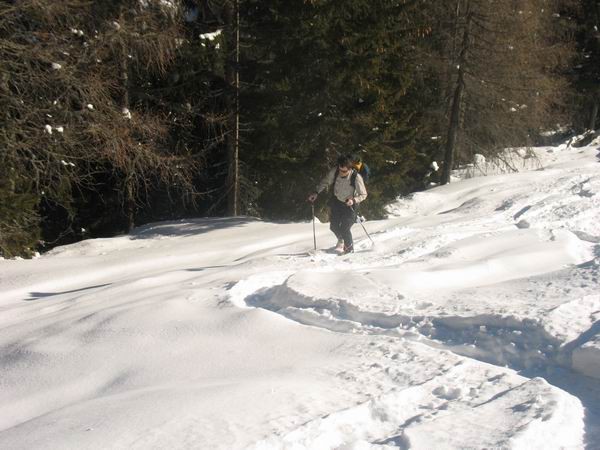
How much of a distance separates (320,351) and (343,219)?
17.7ft

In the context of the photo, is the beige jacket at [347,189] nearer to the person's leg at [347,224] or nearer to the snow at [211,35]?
the person's leg at [347,224]

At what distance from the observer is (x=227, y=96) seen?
16078mm

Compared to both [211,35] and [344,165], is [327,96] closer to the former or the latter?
[211,35]

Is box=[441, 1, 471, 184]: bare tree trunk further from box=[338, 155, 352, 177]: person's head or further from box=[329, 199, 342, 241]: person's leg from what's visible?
box=[329, 199, 342, 241]: person's leg

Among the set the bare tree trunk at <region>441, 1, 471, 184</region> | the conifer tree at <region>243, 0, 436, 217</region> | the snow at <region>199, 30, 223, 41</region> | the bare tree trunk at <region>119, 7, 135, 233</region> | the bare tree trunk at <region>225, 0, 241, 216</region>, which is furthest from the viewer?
the bare tree trunk at <region>441, 1, 471, 184</region>

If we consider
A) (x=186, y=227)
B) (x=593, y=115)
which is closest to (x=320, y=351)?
(x=186, y=227)

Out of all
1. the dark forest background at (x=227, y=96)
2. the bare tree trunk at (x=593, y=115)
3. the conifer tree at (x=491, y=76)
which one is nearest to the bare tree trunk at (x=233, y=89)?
the dark forest background at (x=227, y=96)

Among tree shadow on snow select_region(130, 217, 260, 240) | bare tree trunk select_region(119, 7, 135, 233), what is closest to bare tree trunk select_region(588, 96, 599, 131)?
tree shadow on snow select_region(130, 217, 260, 240)

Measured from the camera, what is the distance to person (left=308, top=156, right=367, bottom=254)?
10.2 m

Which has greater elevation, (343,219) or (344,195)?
(344,195)

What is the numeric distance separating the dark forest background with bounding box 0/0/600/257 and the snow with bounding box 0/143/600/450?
3.58m

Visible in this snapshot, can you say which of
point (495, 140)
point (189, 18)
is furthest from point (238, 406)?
point (495, 140)

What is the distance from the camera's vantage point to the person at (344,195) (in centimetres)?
1025

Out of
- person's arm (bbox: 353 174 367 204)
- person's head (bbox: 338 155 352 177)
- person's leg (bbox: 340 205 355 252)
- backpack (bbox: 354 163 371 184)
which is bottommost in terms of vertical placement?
person's leg (bbox: 340 205 355 252)
